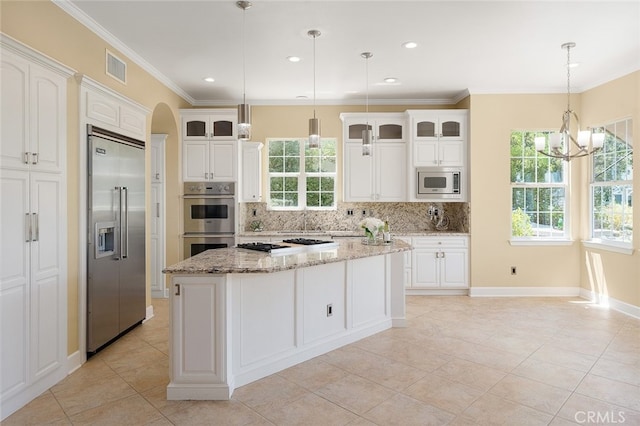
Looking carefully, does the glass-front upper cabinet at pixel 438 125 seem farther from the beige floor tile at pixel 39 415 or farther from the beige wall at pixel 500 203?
the beige floor tile at pixel 39 415

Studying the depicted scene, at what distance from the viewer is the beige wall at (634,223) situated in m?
4.75

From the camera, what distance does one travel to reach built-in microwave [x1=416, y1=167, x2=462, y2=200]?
5984mm

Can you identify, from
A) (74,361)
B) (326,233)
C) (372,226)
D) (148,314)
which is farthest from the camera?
(326,233)

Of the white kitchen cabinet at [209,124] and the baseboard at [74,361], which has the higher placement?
the white kitchen cabinet at [209,124]

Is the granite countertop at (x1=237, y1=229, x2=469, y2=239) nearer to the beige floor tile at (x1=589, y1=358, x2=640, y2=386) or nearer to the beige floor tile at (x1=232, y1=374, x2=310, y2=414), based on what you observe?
the beige floor tile at (x1=589, y1=358, x2=640, y2=386)

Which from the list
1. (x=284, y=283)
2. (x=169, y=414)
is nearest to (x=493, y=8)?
(x=284, y=283)

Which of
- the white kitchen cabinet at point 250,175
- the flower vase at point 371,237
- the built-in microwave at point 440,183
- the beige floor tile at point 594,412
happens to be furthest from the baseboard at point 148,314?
the beige floor tile at point 594,412

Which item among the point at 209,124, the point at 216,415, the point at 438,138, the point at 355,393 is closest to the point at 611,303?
the point at 438,138

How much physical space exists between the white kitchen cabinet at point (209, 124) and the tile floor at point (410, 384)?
2.74 meters

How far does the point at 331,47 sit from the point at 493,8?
156 cm

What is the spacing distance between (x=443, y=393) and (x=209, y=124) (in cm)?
460

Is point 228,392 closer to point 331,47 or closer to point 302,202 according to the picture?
point 331,47

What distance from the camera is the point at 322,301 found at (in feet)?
11.8

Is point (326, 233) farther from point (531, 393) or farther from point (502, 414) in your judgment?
point (502, 414)
